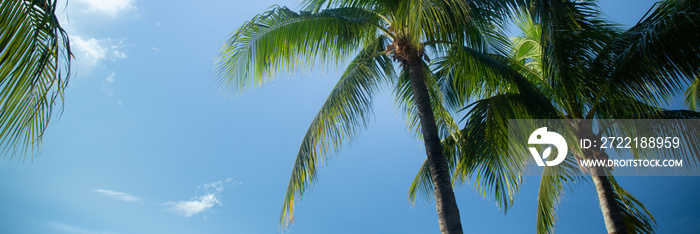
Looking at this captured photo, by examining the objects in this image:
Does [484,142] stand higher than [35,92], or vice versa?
[484,142]

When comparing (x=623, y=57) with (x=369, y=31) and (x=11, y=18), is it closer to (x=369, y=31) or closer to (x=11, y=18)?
(x=369, y=31)

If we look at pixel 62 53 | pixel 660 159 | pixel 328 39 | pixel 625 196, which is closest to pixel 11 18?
pixel 62 53

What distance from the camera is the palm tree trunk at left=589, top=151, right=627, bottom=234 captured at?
575cm

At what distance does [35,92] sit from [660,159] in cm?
659

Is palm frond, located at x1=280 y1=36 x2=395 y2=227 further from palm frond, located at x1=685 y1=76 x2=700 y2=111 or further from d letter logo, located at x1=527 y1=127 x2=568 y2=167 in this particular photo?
palm frond, located at x1=685 y1=76 x2=700 y2=111

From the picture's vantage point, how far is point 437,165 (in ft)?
16.7

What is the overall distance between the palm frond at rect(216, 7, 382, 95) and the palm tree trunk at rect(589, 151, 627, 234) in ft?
11.4

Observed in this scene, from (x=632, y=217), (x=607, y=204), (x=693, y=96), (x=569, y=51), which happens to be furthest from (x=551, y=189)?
(x=693, y=96)

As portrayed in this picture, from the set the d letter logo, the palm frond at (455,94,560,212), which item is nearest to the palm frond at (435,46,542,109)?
the palm frond at (455,94,560,212)

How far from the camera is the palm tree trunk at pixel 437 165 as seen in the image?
189 inches

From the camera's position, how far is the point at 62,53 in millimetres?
1952

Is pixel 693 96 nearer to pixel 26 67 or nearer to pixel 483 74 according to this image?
pixel 483 74

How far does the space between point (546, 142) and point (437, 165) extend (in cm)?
228

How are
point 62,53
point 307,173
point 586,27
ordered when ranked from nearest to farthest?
1. point 62,53
2. point 307,173
3. point 586,27
